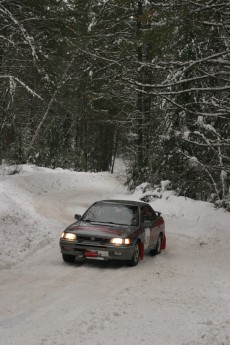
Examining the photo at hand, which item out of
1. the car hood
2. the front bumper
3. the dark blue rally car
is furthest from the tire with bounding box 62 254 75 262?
the car hood

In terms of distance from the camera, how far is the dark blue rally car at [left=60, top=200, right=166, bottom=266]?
451 inches

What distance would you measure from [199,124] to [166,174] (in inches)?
146

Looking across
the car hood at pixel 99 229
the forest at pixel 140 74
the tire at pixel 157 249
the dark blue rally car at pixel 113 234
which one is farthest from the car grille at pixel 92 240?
the forest at pixel 140 74

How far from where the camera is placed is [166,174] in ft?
76.4

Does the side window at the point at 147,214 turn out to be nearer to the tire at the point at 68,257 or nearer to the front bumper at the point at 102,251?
the front bumper at the point at 102,251

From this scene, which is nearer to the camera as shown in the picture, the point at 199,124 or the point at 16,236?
the point at 16,236

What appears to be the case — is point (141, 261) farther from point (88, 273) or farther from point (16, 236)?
point (16, 236)

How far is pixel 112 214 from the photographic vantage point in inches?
511

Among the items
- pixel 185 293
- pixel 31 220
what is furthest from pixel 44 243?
pixel 185 293

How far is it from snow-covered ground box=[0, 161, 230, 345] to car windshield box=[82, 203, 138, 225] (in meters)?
1.15

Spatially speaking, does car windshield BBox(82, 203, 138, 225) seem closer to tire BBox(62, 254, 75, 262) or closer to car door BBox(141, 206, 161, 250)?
car door BBox(141, 206, 161, 250)

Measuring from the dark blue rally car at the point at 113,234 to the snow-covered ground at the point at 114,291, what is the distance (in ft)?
1.05

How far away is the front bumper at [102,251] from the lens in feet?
37.4

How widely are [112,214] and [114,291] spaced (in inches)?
151
